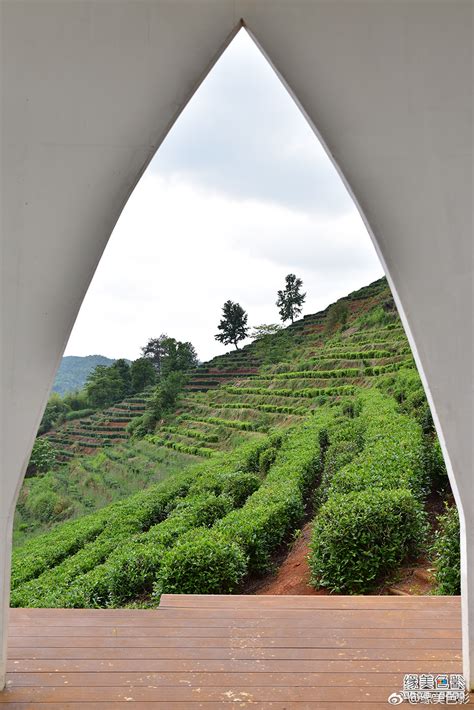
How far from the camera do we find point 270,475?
10.8 meters

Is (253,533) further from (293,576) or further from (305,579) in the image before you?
(305,579)

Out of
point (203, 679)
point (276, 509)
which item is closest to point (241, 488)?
point (276, 509)

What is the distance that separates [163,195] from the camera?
19.9 m

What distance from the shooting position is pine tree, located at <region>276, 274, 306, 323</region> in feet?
57.6

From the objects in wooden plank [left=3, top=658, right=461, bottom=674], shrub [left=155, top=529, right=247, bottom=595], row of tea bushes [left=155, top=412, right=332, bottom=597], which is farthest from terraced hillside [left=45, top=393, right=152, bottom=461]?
wooden plank [left=3, top=658, right=461, bottom=674]

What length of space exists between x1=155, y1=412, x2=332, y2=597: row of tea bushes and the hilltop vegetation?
2 cm

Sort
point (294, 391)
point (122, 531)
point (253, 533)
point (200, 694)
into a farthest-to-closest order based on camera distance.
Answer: point (294, 391)
point (122, 531)
point (253, 533)
point (200, 694)

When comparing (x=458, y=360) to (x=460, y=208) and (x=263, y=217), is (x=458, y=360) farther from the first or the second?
(x=263, y=217)

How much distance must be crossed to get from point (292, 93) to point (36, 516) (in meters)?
13.7

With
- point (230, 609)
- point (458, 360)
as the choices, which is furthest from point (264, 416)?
point (458, 360)

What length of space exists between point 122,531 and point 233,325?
7.49m

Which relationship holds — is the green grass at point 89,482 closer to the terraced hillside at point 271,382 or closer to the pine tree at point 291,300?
the terraced hillside at point 271,382

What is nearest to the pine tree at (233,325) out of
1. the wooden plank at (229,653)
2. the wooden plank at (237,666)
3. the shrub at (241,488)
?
the shrub at (241,488)

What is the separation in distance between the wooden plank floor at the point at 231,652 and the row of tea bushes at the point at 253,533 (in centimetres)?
191
